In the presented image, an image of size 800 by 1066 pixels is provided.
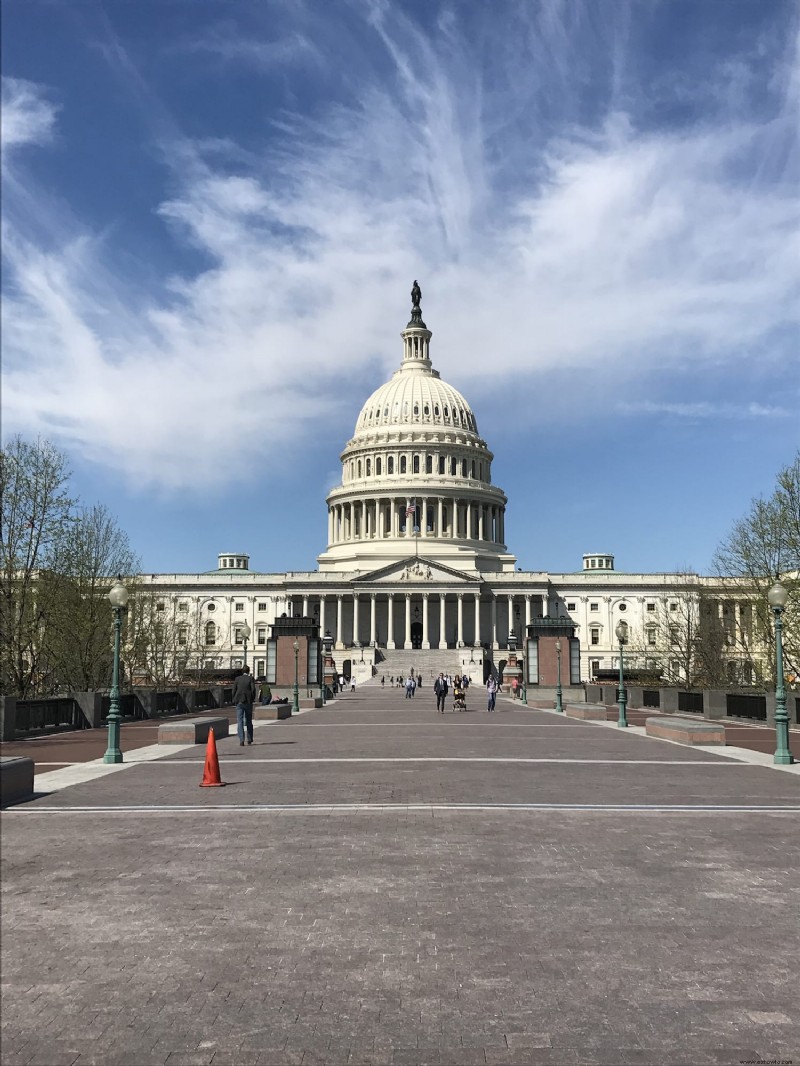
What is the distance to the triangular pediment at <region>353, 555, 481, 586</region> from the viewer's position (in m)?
147

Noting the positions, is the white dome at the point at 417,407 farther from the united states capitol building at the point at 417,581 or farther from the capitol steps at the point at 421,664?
the capitol steps at the point at 421,664

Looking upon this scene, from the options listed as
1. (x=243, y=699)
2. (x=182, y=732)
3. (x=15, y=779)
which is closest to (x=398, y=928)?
(x=15, y=779)

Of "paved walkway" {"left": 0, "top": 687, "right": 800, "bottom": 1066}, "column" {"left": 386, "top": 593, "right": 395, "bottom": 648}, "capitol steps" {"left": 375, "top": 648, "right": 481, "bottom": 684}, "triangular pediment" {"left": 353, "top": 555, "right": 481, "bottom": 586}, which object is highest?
"triangular pediment" {"left": 353, "top": 555, "right": 481, "bottom": 586}

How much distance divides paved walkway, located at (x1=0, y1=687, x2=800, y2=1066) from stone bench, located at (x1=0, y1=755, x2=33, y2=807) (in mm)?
382

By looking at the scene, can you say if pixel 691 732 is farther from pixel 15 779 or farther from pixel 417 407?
pixel 417 407

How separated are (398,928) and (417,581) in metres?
138

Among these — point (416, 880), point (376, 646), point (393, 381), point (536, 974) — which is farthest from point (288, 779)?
point (393, 381)

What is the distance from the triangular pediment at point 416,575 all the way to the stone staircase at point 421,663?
48.7 feet

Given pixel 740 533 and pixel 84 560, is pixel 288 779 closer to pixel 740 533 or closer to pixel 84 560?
pixel 84 560

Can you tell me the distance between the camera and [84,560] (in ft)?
163

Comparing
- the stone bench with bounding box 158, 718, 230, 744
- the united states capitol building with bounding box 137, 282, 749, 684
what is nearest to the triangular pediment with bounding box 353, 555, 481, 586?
the united states capitol building with bounding box 137, 282, 749, 684

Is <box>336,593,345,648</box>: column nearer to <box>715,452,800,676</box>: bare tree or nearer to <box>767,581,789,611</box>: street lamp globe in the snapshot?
<box>715,452,800,676</box>: bare tree

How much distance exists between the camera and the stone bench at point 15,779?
13.2 meters

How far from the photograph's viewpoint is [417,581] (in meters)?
146
